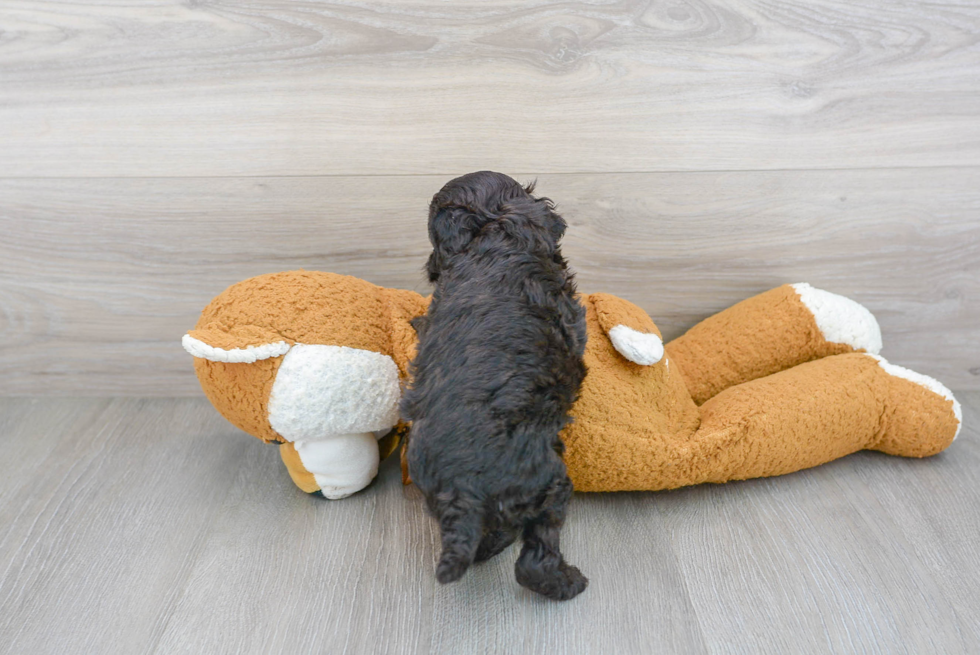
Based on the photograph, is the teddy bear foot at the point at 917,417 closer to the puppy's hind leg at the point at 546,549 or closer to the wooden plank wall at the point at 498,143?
the wooden plank wall at the point at 498,143

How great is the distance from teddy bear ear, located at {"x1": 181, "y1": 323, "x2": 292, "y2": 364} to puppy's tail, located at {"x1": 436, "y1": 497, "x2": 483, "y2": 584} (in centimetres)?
31

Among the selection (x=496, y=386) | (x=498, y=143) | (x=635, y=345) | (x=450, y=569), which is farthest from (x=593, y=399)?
(x=498, y=143)

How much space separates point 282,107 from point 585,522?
79cm

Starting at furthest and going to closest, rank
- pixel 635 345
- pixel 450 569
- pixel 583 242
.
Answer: pixel 583 242 < pixel 635 345 < pixel 450 569

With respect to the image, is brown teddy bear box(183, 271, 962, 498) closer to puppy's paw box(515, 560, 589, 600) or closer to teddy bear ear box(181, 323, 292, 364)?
teddy bear ear box(181, 323, 292, 364)

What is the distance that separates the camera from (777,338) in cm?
107

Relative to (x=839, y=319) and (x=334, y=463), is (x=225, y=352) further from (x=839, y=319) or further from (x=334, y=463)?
(x=839, y=319)

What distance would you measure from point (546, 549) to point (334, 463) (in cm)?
34

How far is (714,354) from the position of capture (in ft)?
3.58

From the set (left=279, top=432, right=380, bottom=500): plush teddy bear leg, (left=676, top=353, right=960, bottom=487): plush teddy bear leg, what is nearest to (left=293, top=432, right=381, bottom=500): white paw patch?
(left=279, top=432, right=380, bottom=500): plush teddy bear leg

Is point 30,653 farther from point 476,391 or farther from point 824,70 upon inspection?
point 824,70

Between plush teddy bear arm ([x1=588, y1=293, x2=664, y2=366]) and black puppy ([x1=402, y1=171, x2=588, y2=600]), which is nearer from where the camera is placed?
black puppy ([x1=402, y1=171, x2=588, y2=600])

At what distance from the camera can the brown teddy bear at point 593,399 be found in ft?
2.86

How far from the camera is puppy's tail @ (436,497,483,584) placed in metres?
0.69
